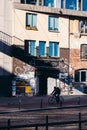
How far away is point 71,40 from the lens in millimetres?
47250

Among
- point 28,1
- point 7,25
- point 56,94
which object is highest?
point 28,1

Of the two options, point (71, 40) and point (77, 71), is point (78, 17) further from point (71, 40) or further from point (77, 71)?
point (77, 71)

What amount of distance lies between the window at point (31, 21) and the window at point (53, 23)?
1926 mm

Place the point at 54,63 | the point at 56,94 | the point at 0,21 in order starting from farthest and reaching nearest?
the point at 54,63
the point at 0,21
the point at 56,94

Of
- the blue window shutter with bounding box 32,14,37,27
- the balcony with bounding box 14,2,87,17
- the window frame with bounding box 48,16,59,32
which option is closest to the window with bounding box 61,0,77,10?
the balcony with bounding box 14,2,87,17

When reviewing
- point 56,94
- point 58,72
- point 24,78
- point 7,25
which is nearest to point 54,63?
point 58,72

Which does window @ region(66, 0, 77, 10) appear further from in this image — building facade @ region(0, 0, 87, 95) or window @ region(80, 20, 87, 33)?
window @ region(80, 20, 87, 33)

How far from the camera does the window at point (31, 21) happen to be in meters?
44.0

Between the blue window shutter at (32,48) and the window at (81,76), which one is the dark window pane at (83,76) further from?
the blue window shutter at (32,48)

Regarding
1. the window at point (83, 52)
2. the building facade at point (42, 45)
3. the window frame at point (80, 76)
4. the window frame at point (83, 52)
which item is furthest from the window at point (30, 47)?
the window at point (83, 52)

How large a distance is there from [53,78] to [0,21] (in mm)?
9053

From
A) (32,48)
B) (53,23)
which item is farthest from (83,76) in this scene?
(32,48)

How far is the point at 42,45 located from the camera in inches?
1774

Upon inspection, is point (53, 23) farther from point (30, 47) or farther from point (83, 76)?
point (83, 76)
